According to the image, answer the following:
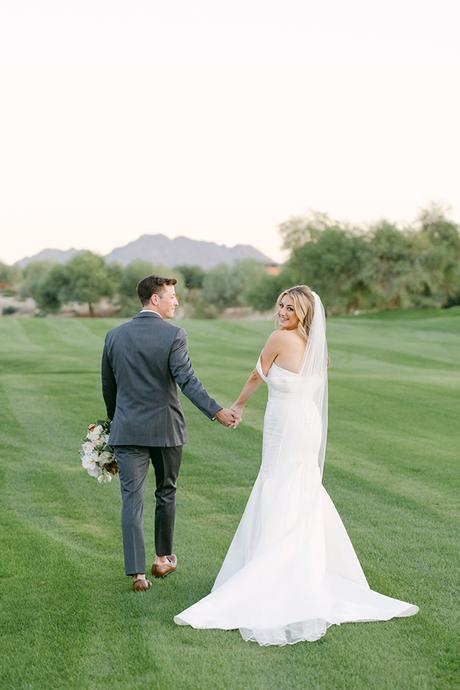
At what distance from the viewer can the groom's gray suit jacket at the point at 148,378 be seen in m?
6.77

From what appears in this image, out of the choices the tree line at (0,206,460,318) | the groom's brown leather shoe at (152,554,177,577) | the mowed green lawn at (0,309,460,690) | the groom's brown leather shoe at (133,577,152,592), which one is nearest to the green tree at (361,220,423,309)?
the tree line at (0,206,460,318)

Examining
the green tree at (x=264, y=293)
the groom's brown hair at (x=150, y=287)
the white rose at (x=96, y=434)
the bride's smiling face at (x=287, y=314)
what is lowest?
the green tree at (x=264, y=293)

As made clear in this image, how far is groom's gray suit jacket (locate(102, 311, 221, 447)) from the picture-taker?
6.77 m

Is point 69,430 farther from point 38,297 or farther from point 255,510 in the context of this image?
point 38,297

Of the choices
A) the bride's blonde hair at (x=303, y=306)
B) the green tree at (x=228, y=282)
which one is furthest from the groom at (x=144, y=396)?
the green tree at (x=228, y=282)

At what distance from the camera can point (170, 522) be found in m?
7.16

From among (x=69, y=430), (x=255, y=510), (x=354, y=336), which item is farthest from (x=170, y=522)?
(x=354, y=336)

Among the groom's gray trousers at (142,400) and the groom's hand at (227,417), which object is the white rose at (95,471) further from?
the groom's hand at (227,417)

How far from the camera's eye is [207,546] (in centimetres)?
812

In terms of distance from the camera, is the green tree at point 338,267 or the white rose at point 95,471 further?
the green tree at point 338,267

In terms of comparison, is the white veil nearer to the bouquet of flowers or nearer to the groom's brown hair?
the groom's brown hair

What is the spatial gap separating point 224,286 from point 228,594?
13856 cm

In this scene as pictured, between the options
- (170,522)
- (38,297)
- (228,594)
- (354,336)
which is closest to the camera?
(228,594)

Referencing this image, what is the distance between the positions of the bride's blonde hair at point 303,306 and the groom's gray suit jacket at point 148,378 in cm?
87
